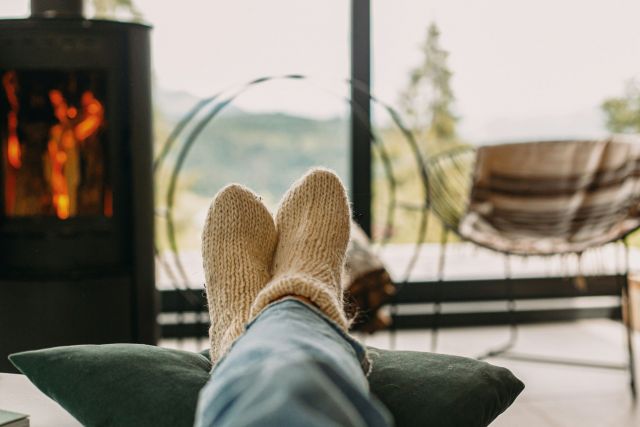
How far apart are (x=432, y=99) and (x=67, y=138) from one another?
155 cm

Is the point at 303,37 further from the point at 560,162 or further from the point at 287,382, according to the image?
the point at 287,382

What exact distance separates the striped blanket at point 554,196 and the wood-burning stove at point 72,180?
112 cm

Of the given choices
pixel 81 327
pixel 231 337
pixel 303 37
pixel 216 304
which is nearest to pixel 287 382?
pixel 231 337

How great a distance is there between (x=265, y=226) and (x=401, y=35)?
1761 mm

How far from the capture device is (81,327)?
216cm

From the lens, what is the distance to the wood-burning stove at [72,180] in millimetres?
2131

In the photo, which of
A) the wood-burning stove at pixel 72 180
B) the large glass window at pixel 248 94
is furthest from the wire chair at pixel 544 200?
the wood-burning stove at pixel 72 180

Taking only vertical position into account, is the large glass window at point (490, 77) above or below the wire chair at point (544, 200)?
above

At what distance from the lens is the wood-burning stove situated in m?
2.13

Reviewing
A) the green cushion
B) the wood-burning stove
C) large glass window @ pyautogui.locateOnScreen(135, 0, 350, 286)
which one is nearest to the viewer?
the green cushion

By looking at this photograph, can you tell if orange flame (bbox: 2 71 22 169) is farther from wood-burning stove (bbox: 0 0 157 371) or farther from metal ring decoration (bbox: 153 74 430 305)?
metal ring decoration (bbox: 153 74 430 305)

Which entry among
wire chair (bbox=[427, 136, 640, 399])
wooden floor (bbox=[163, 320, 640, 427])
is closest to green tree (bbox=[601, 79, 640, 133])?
wire chair (bbox=[427, 136, 640, 399])

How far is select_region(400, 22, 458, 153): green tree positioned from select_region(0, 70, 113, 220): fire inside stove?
1.39m

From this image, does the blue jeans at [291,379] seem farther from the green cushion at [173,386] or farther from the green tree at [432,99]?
the green tree at [432,99]
